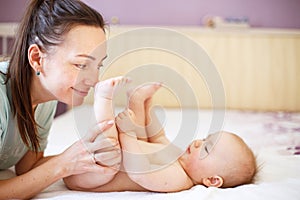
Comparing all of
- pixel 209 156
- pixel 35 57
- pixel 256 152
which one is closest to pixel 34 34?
pixel 35 57

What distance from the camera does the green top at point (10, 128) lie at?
0.89m

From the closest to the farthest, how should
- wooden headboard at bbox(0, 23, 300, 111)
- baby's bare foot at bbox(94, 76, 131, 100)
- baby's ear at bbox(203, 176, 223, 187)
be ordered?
baby's bare foot at bbox(94, 76, 131, 100), baby's ear at bbox(203, 176, 223, 187), wooden headboard at bbox(0, 23, 300, 111)

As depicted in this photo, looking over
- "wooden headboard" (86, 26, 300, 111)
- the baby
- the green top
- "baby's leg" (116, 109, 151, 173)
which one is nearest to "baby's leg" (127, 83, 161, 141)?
the baby

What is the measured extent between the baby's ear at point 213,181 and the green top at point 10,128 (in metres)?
0.42

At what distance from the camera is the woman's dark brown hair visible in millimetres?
898

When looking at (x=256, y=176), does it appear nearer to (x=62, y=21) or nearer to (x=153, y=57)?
(x=62, y=21)

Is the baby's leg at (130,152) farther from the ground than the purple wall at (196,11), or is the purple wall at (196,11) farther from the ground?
the purple wall at (196,11)

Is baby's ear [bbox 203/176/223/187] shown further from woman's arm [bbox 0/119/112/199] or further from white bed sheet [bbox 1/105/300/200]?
woman's arm [bbox 0/119/112/199]

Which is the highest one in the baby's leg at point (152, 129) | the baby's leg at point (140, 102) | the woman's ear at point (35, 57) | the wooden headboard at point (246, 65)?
the woman's ear at point (35, 57)

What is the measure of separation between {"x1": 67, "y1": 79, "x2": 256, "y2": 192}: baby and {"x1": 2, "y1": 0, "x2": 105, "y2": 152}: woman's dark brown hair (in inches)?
7.9

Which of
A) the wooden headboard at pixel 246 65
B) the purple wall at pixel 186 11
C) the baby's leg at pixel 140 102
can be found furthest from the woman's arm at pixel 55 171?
the purple wall at pixel 186 11

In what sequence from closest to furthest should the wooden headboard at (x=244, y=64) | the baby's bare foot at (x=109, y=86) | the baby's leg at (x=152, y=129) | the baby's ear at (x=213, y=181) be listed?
the baby's bare foot at (x=109, y=86), the baby's ear at (x=213, y=181), the baby's leg at (x=152, y=129), the wooden headboard at (x=244, y=64)

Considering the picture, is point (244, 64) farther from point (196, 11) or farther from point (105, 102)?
point (105, 102)

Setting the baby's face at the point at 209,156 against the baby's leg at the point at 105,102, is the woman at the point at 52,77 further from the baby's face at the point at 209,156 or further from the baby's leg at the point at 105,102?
the baby's face at the point at 209,156
